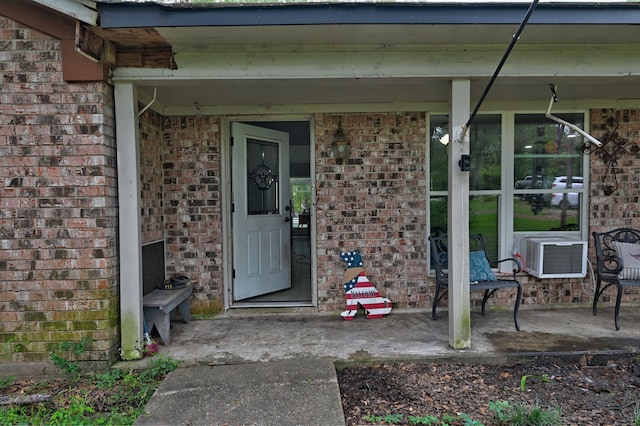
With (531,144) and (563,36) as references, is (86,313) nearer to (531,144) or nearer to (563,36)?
(563,36)

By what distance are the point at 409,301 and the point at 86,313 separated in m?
2.99

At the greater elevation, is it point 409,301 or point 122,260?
point 122,260

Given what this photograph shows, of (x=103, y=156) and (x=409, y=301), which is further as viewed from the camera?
(x=409, y=301)

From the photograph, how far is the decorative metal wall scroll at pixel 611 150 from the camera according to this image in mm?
4090

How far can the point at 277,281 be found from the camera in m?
4.66

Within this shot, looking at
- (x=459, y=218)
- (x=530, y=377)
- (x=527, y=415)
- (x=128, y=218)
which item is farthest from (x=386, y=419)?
(x=128, y=218)

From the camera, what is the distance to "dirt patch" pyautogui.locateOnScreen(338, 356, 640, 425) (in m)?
2.28

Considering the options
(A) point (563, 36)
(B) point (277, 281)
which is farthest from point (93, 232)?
(A) point (563, 36)

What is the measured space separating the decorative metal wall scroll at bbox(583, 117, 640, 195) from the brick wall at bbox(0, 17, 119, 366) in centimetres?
479

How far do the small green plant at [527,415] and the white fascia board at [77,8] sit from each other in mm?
3521

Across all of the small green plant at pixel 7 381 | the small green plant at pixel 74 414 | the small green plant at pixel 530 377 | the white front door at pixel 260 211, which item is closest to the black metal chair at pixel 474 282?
the small green plant at pixel 530 377

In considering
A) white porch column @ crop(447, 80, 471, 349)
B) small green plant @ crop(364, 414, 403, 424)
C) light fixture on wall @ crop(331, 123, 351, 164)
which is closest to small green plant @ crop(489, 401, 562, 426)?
small green plant @ crop(364, 414, 403, 424)

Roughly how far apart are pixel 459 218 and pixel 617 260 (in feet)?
6.26

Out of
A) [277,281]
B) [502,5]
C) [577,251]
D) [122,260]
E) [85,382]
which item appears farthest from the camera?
[277,281]
